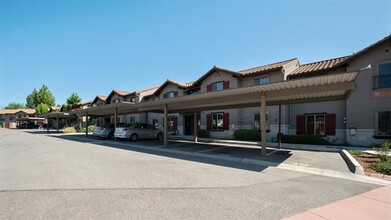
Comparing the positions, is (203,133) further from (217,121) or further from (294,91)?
(294,91)

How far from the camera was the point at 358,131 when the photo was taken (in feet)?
50.7

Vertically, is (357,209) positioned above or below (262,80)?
below

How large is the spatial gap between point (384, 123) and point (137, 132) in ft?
57.1

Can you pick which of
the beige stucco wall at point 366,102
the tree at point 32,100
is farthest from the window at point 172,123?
the tree at point 32,100

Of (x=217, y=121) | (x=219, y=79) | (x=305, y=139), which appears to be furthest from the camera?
(x=217, y=121)

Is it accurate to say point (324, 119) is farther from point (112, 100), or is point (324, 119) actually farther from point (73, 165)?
point (112, 100)

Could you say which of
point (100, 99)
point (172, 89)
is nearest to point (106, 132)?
point (172, 89)

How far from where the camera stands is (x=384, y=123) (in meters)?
14.8

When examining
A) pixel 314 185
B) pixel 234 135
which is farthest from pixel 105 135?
pixel 314 185

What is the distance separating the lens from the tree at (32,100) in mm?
87544

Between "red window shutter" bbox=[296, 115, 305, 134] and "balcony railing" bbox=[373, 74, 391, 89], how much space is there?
5.00 metres

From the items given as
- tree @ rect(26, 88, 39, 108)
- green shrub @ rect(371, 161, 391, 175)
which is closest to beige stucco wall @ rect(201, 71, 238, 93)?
green shrub @ rect(371, 161, 391, 175)

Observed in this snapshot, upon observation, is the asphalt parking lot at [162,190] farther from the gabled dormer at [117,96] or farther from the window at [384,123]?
the gabled dormer at [117,96]

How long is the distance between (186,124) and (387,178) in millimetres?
20692
